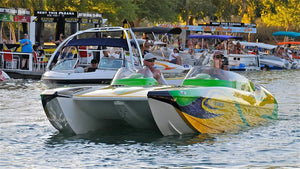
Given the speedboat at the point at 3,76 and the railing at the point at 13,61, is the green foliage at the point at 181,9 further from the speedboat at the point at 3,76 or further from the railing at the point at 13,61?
the speedboat at the point at 3,76

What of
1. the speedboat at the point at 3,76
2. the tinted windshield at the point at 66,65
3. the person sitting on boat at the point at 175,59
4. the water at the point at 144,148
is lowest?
the speedboat at the point at 3,76

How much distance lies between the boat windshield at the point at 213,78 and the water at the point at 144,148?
92cm

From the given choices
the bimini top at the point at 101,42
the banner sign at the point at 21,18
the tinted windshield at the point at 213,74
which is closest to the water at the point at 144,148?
the tinted windshield at the point at 213,74

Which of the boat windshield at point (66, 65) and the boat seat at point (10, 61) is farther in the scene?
the boat seat at point (10, 61)

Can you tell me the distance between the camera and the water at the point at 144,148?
9547 millimetres

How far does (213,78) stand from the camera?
40.0ft

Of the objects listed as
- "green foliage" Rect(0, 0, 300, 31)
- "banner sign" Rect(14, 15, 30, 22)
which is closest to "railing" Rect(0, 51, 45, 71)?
"banner sign" Rect(14, 15, 30, 22)

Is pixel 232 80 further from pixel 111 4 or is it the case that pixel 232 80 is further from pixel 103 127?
pixel 111 4

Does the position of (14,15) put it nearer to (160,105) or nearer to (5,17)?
(5,17)

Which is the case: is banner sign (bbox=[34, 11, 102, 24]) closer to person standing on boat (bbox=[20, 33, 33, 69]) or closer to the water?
person standing on boat (bbox=[20, 33, 33, 69])

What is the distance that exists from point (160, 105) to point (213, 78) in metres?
1.91

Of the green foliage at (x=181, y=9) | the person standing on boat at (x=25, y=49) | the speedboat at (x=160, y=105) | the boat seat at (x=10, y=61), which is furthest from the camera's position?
the green foliage at (x=181, y=9)

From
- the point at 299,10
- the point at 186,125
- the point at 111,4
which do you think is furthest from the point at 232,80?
the point at 299,10

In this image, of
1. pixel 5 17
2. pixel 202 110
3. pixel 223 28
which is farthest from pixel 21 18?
pixel 223 28
